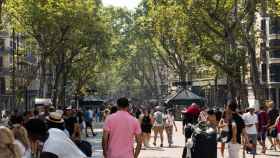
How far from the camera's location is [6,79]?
84188 mm

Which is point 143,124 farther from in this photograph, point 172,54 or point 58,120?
point 172,54

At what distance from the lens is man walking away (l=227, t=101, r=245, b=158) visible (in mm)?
14336

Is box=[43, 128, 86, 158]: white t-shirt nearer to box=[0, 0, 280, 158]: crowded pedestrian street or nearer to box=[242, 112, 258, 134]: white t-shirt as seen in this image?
box=[0, 0, 280, 158]: crowded pedestrian street

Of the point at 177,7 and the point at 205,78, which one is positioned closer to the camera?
the point at 177,7

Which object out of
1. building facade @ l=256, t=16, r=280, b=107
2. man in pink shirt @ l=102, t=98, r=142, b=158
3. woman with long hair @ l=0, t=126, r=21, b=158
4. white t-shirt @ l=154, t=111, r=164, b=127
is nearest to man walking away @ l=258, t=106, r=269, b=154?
white t-shirt @ l=154, t=111, r=164, b=127

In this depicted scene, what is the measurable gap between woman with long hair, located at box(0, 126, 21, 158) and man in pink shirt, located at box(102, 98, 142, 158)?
3745mm

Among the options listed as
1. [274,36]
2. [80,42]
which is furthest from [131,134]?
[274,36]

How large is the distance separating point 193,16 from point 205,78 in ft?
183

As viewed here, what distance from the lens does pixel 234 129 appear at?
14367mm

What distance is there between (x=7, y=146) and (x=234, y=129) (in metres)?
8.41

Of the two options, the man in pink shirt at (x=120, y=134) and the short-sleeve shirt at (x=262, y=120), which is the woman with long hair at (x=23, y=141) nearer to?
the man in pink shirt at (x=120, y=134)

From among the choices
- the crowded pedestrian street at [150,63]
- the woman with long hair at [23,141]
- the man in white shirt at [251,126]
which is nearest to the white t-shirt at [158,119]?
the crowded pedestrian street at [150,63]

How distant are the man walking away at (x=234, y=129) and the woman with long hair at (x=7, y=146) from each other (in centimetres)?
819

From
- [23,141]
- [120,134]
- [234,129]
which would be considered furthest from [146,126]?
[23,141]
